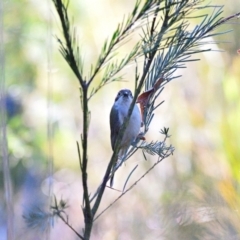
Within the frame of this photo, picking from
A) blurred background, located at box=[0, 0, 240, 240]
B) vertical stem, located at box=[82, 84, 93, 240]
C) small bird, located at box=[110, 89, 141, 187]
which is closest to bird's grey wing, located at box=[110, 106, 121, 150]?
small bird, located at box=[110, 89, 141, 187]

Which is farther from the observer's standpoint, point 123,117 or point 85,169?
point 123,117

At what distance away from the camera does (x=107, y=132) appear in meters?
1.60

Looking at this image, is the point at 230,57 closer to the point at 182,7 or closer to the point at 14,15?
the point at 14,15

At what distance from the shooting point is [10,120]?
155 centimetres

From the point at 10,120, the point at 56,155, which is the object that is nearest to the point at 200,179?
the point at 56,155

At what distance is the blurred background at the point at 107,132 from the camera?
53.8 inches

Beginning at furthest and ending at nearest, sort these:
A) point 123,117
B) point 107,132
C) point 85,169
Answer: point 107,132 → point 123,117 → point 85,169

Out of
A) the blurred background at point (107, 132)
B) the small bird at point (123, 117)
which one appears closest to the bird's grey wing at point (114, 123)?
the small bird at point (123, 117)

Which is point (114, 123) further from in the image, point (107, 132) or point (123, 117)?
point (107, 132)

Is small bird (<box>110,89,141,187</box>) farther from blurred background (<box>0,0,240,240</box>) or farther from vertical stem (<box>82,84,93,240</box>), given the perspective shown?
blurred background (<box>0,0,240,240</box>)

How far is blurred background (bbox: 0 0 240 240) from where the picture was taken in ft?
4.48

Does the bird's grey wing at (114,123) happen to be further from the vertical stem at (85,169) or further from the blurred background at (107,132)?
the blurred background at (107,132)

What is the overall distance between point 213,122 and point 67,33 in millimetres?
1187

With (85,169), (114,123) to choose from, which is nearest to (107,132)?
(114,123)
